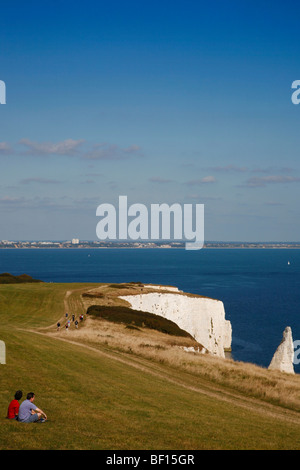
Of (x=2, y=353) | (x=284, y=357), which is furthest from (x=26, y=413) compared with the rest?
(x=284, y=357)

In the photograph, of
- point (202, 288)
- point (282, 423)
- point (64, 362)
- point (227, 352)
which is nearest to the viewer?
point (282, 423)

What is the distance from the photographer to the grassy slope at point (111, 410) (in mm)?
13609

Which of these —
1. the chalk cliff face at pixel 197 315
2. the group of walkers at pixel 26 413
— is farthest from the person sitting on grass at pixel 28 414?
the chalk cliff face at pixel 197 315

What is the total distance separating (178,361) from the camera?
3294 cm

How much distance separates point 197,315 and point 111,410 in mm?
58552

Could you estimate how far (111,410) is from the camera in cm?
1797

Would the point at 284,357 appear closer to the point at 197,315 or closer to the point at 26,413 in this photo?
the point at 197,315

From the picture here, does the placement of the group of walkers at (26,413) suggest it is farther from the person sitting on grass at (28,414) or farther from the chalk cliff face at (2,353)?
the chalk cliff face at (2,353)

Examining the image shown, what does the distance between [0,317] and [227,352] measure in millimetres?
42227

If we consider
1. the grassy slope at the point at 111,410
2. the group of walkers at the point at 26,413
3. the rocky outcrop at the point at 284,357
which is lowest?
the rocky outcrop at the point at 284,357

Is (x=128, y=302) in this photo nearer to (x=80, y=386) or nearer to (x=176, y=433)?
(x=80, y=386)

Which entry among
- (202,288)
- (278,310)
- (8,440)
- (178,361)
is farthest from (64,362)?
(202,288)

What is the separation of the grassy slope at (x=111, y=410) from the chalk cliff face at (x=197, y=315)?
39.3 m

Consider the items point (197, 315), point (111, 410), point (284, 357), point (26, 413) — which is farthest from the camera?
point (197, 315)
